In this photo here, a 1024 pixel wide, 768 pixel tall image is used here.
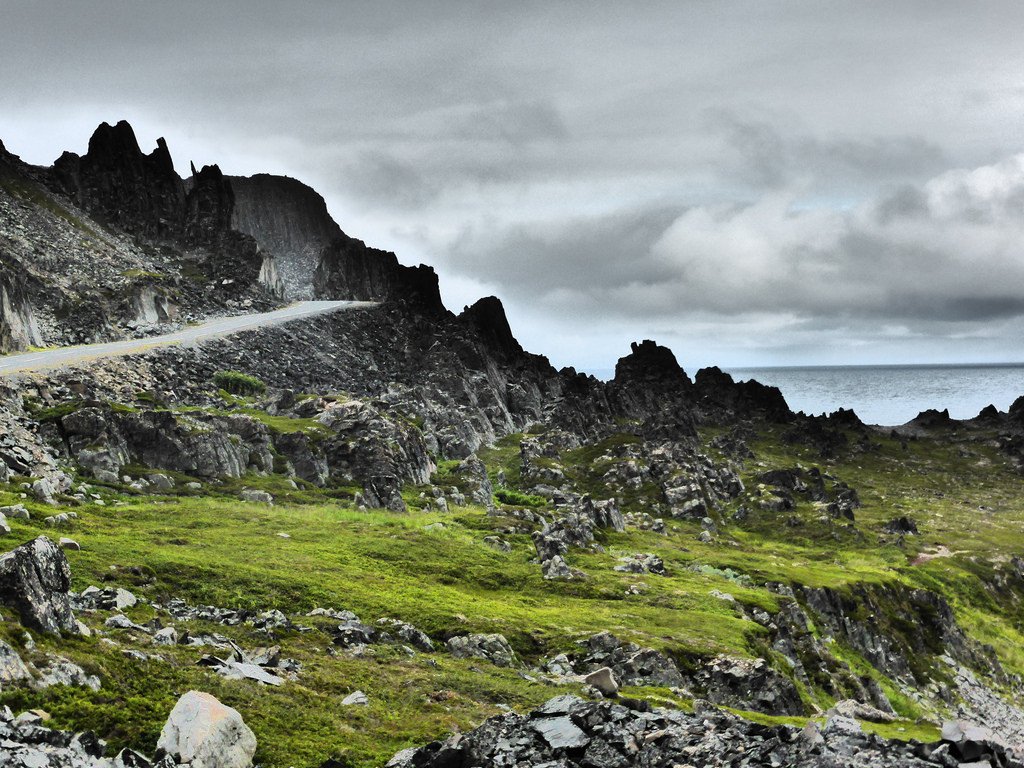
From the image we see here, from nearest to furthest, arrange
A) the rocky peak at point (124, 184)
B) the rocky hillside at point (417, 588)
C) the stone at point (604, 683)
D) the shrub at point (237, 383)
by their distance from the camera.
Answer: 1. the rocky hillside at point (417, 588)
2. the stone at point (604, 683)
3. the shrub at point (237, 383)
4. the rocky peak at point (124, 184)

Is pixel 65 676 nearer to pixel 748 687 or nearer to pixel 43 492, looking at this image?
pixel 43 492

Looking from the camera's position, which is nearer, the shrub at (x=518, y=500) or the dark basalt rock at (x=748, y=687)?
the dark basalt rock at (x=748, y=687)

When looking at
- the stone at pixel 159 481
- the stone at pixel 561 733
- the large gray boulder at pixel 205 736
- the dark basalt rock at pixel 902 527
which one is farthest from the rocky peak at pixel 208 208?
the stone at pixel 561 733

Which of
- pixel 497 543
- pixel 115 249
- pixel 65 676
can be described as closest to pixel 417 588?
pixel 497 543

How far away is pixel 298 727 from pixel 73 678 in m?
6.05

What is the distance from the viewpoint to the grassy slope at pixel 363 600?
21.4 metres

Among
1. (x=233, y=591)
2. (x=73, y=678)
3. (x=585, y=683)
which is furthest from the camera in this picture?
(x=233, y=591)

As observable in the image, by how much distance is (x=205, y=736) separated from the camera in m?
18.9

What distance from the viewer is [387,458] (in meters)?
82.4

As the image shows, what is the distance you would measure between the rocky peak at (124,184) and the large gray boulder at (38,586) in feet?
562

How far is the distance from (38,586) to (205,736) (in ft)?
25.6

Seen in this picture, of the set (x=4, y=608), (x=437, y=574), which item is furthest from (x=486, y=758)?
(x=437, y=574)

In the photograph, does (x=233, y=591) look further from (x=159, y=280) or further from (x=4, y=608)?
(x=159, y=280)

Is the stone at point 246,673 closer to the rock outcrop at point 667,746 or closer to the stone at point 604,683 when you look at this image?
the rock outcrop at point 667,746
